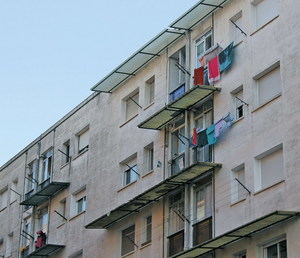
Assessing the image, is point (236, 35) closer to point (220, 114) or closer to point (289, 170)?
point (220, 114)

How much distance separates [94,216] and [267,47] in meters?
15.5

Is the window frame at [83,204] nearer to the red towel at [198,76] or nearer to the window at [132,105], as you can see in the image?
the window at [132,105]

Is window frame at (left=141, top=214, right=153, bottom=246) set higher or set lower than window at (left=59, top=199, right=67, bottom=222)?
lower

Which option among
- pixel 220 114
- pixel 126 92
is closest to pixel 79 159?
pixel 126 92

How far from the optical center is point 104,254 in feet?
164

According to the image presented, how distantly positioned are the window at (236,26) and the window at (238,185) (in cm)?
573

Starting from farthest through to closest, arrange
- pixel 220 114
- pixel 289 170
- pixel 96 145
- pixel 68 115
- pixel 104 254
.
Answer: pixel 68 115
pixel 96 145
pixel 104 254
pixel 220 114
pixel 289 170

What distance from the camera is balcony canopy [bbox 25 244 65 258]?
179 ft

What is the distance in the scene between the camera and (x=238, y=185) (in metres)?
40.4

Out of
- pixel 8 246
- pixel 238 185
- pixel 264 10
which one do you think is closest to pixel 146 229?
pixel 238 185

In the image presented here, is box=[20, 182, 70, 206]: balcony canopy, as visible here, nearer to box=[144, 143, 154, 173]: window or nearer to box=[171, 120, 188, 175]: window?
box=[144, 143, 154, 173]: window

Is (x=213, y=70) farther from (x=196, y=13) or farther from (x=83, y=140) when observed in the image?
(x=83, y=140)

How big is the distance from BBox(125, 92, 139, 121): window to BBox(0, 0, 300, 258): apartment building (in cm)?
10

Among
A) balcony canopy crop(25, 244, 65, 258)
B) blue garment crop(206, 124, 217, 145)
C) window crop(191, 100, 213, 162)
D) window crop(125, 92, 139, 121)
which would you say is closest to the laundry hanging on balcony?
blue garment crop(206, 124, 217, 145)
